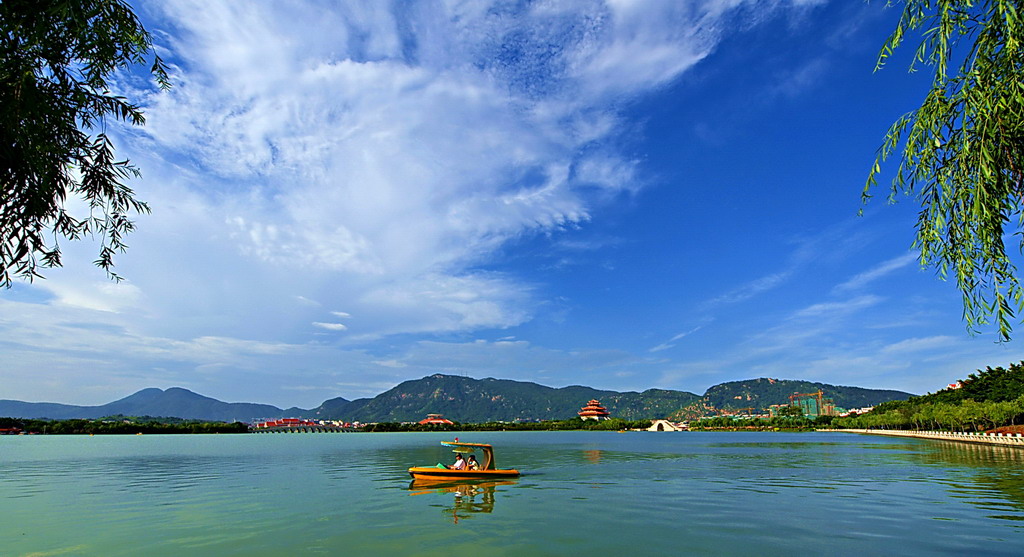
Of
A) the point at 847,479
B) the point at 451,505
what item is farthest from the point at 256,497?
the point at 847,479

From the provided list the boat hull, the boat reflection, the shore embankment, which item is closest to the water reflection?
the shore embankment

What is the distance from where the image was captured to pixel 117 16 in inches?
329

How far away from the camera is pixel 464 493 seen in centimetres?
3184

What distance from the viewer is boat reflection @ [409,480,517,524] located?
2591cm

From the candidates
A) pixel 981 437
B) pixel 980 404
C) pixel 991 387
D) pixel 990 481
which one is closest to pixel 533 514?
pixel 990 481

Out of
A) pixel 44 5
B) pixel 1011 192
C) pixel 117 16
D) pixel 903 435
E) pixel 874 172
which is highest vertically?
pixel 117 16

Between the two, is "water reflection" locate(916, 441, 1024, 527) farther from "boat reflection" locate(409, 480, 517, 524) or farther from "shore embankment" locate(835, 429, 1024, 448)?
"boat reflection" locate(409, 480, 517, 524)

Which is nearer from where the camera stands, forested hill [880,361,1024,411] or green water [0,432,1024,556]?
green water [0,432,1024,556]

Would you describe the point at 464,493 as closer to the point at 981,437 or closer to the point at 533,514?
the point at 533,514

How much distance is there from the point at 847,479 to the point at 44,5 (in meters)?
46.5

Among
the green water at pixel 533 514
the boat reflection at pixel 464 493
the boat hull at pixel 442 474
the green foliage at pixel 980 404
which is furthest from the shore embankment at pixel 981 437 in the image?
the boat hull at pixel 442 474

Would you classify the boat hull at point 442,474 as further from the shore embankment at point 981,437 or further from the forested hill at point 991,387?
the forested hill at point 991,387

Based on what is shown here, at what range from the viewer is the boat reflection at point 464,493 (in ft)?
85.0

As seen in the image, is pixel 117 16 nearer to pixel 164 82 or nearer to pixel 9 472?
pixel 164 82
